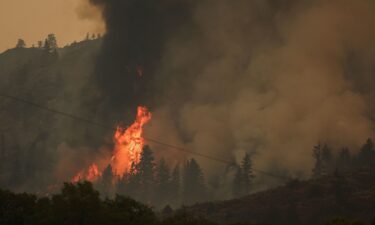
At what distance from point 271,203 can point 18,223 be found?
95.0m

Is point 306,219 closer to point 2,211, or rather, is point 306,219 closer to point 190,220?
point 190,220

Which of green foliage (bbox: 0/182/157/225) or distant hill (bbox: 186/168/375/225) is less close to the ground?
distant hill (bbox: 186/168/375/225)

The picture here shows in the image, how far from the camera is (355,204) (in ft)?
549

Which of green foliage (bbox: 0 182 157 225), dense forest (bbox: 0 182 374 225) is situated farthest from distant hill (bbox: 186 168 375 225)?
green foliage (bbox: 0 182 157 225)

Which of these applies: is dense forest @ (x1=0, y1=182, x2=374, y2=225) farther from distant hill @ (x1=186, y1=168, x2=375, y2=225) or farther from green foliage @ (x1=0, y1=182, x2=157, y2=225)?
distant hill @ (x1=186, y1=168, x2=375, y2=225)

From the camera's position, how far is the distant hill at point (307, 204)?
160250 mm

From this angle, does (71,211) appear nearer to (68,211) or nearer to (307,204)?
(68,211)

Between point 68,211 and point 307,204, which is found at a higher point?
point 307,204

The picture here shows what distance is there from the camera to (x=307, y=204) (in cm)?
17262

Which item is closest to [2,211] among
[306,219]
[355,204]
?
[306,219]

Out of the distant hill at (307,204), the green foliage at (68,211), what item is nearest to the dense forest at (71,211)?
the green foliage at (68,211)

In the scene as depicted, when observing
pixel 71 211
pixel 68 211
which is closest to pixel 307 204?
pixel 71 211

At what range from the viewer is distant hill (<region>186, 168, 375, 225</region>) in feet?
526

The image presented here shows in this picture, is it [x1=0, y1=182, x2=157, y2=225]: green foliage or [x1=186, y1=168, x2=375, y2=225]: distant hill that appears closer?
[x1=0, y1=182, x2=157, y2=225]: green foliage
